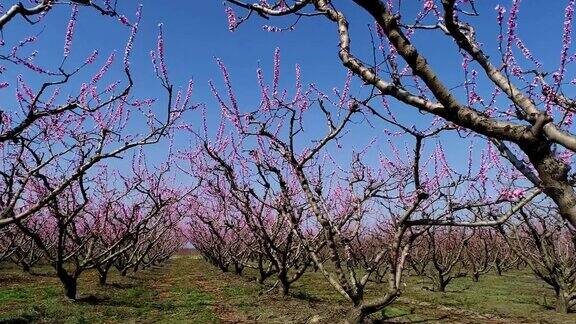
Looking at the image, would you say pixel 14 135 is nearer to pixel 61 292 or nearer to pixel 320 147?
pixel 320 147

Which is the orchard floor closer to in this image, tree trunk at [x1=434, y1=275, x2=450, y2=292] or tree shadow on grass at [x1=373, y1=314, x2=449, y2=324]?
tree shadow on grass at [x1=373, y1=314, x2=449, y2=324]

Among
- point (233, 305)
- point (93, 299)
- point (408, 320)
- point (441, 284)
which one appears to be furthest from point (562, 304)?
point (93, 299)

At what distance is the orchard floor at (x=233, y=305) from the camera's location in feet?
31.9

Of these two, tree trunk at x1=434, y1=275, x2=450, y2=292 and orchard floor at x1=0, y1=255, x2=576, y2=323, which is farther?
tree trunk at x1=434, y1=275, x2=450, y2=292

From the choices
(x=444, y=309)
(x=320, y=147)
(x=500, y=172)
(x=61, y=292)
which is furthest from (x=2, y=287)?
(x=500, y=172)

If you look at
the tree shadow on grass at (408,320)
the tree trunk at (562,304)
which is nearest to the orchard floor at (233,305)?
the tree shadow on grass at (408,320)

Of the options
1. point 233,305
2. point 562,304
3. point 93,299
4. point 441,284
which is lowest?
point 562,304

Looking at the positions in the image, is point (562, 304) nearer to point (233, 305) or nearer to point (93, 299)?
point (233, 305)

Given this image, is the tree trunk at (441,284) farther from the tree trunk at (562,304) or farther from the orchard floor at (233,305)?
the tree trunk at (562,304)

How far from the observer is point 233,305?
11789mm

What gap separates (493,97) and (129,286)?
47.8 feet

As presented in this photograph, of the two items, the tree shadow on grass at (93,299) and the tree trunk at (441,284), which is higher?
the tree shadow on grass at (93,299)

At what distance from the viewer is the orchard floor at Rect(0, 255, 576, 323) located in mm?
9711

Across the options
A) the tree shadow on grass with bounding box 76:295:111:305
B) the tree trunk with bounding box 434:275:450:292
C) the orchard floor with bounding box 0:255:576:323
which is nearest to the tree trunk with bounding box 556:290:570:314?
the orchard floor with bounding box 0:255:576:323
